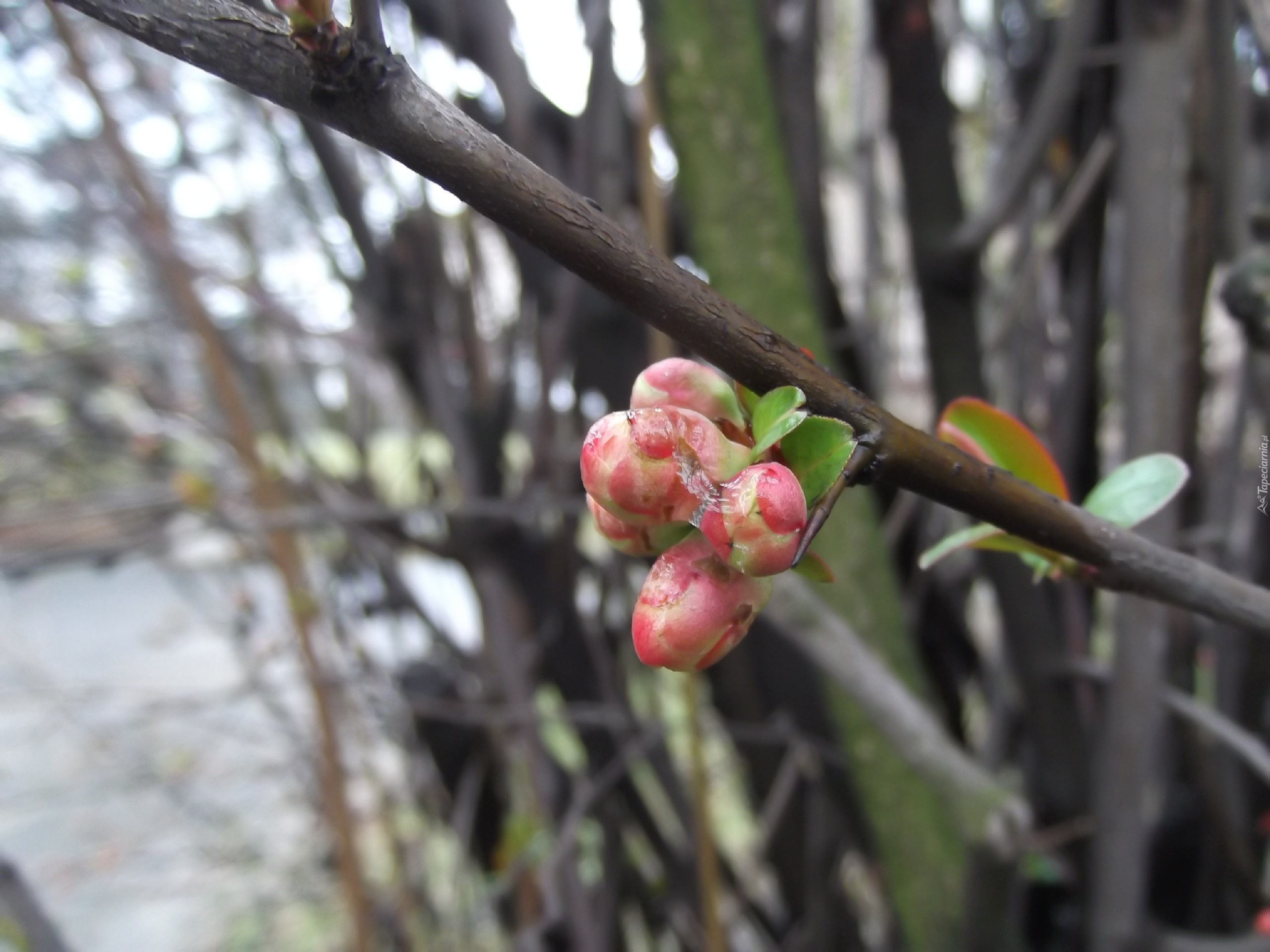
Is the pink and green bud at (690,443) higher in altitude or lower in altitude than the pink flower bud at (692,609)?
higher

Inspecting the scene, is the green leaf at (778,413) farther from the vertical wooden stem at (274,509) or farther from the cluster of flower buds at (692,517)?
the vertical wooden stem at (274,509)

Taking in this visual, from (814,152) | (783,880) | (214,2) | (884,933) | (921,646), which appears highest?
(814,152)

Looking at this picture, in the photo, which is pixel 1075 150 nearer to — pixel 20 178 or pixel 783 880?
pixel 783 880

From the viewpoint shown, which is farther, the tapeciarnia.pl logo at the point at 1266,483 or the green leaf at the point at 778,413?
the tapeciarnia.pl logo at the point at 1266,483

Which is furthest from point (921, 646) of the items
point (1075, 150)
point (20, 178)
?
point (20, 178)

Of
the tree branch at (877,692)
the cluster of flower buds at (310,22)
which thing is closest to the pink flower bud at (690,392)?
the cluster of flower buds at (310,22)

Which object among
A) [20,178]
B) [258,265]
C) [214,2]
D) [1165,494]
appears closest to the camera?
[214,2]
